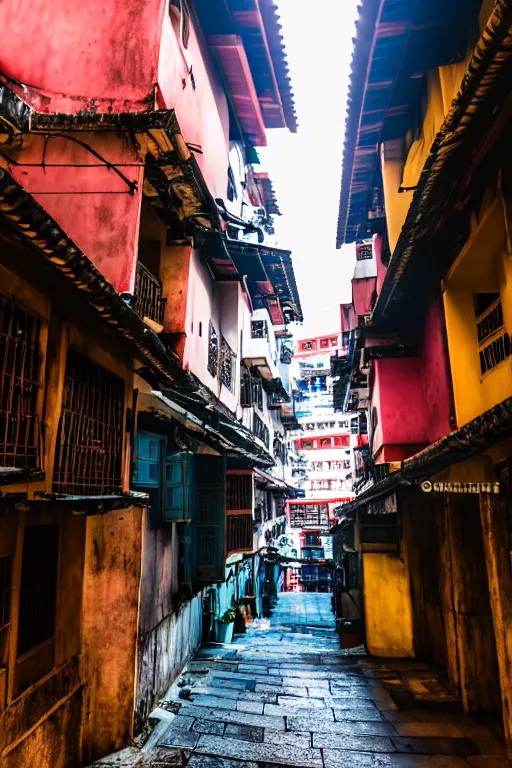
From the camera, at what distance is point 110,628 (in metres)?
7.74

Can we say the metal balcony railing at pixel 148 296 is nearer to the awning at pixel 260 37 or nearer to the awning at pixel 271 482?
the awning at pixel 260 37

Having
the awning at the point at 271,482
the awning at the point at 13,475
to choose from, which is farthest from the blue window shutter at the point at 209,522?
the awning at the point at 13,475

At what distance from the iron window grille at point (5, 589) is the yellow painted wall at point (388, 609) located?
9872 millimetres

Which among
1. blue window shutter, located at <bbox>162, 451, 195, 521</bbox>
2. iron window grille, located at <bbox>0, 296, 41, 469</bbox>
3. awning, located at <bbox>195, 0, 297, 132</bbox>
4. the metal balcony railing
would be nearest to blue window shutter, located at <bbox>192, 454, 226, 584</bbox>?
blue window shutter, located at <bbox>162, 451, 195, 521</bbox>

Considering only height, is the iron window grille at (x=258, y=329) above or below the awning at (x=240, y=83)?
below

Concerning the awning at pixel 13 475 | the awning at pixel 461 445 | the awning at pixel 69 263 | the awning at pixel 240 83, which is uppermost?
the awning at pixel 240 83

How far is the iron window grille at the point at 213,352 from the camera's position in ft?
46.5

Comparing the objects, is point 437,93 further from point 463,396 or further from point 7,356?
point 7,356

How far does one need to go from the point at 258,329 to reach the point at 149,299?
9.86 meters

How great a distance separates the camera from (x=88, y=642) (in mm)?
7648

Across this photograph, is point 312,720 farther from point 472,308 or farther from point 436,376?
point 472,308

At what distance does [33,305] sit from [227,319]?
1105 centimetres

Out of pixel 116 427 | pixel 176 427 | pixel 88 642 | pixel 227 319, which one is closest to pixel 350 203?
pixel 227 319

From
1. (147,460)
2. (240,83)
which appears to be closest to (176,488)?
(147,460)
